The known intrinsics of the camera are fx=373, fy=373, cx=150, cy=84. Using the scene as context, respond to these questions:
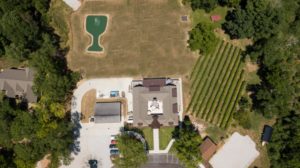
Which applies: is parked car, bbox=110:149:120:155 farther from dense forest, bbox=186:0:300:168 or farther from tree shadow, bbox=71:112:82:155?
dense forest, bbox=186:0:300:168

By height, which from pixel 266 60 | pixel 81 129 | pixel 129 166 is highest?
pixel 266 60

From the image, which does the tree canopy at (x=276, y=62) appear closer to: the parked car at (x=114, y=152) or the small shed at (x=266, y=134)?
the small shed at (x=266, y=134)

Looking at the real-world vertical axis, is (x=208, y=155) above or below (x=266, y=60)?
below

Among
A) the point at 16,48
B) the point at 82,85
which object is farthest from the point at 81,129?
the point at 16,48

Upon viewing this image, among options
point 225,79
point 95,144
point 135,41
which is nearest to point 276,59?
point 225,79

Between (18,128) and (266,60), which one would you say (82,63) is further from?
(266,60)

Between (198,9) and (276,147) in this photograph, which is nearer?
(276,147)

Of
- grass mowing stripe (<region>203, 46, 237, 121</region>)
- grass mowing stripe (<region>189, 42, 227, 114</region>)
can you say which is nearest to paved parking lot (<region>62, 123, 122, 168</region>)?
grass mowing stripe (<region>189, 42, 227, 114</region>)
